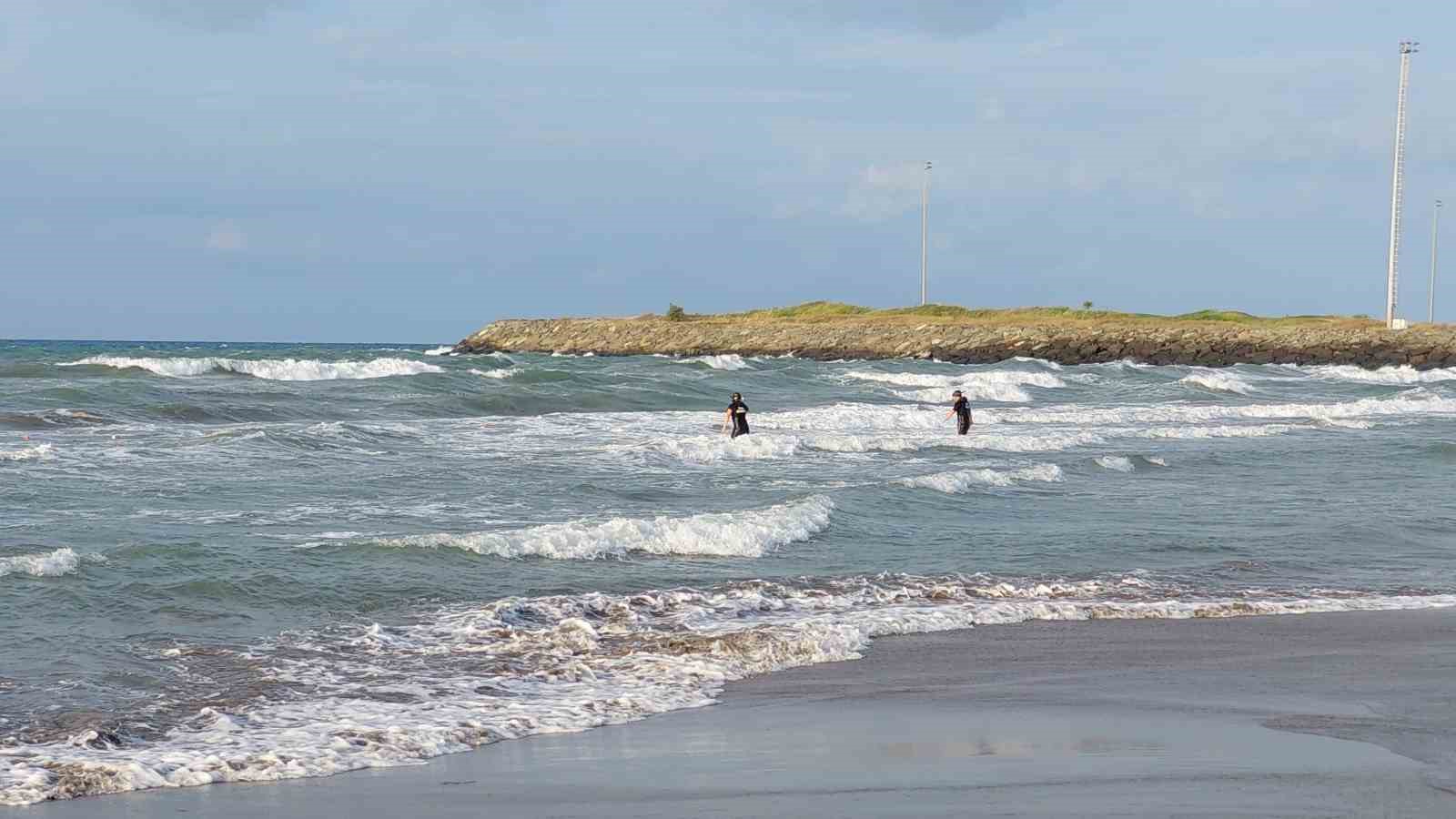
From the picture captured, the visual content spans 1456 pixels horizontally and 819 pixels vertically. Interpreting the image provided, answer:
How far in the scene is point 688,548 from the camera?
15445mm

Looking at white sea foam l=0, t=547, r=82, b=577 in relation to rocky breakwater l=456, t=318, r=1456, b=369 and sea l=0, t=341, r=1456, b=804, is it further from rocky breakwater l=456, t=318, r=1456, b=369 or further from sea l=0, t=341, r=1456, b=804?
rocky breakwater l=456, t=318, r=1456, b=369

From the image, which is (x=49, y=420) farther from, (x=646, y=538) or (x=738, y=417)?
(x=646, y=538)

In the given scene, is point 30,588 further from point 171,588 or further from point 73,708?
point 73,708

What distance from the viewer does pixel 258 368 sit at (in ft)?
175

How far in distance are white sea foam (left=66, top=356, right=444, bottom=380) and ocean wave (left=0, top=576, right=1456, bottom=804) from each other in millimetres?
38843

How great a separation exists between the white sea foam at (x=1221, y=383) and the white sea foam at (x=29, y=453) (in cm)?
3867

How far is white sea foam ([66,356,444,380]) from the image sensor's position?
167 ft

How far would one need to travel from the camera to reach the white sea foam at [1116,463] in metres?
24.9

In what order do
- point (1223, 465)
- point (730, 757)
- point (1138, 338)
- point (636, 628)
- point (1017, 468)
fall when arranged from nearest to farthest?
point (730, 757)
point (636, 628)
point (1017, 468)
point (1223, 465)
point (1138, 338)

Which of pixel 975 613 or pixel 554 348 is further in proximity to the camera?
pixel 554 348

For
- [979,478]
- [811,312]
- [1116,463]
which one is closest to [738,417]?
[1116,463]

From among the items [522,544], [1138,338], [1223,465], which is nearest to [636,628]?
[522,544]

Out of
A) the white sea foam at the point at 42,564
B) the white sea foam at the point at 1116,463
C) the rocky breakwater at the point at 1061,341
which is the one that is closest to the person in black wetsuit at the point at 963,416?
the white sea foam at the point at 1116,463

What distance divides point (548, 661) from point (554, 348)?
80.6m
